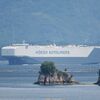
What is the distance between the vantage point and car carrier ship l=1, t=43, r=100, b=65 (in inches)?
5044

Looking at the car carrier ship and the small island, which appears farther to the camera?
the car carrier ship

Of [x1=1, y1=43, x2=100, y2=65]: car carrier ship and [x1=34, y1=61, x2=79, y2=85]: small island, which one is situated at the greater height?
[x1=1, y1=43, x2=100, y2=65]: car carrier ship

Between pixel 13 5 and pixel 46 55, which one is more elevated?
pixel 13 5

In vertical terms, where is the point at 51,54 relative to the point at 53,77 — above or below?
above

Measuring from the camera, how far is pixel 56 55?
128 m

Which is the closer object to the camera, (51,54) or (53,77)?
(53,77)

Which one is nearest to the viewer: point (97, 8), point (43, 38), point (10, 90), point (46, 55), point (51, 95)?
point (51, 95)

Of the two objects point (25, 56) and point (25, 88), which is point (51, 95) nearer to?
point (25, 88)

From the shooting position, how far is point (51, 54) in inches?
5034

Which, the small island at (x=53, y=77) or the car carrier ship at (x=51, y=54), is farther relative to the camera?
the car carrier ship at (x=51, y=54)

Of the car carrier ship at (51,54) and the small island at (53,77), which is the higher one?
the car carrier ship at (51,54)

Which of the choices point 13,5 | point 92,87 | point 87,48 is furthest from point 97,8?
point 92,87

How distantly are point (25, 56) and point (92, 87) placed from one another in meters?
59.1

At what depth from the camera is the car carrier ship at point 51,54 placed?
420 feet
